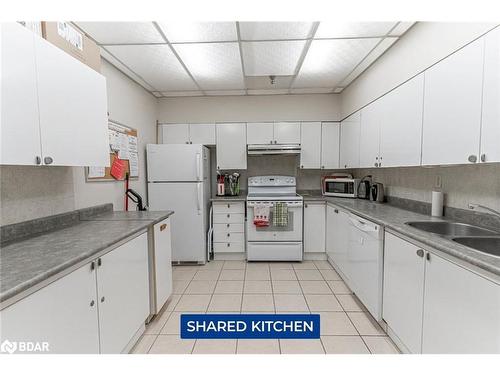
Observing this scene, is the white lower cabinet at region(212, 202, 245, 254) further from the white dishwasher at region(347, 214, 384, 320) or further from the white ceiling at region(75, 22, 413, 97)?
the white ceiling at region(75, 22, 413, 97)

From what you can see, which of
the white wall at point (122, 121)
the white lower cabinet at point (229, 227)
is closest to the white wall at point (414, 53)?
the white lower cabinet at point (229, 227)

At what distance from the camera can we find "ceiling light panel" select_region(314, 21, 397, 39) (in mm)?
2043

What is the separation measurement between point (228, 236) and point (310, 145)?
187cm

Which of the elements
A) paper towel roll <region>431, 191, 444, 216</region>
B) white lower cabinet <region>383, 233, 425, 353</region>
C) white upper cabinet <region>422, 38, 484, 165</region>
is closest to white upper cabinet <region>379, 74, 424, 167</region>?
white upper cabinet <region>422, 38, 484, 165</region>

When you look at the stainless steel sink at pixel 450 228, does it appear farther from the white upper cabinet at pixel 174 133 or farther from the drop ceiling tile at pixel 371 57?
the white upper cabinet at pixel 174 133

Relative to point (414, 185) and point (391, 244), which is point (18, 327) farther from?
point (414, 185)

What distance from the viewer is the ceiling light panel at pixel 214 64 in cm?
240

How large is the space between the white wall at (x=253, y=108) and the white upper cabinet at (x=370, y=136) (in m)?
1.12

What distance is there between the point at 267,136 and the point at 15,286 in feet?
10.9

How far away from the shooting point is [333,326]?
6.72 ft

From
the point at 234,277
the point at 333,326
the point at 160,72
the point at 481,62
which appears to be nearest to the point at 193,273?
the point at 234,277

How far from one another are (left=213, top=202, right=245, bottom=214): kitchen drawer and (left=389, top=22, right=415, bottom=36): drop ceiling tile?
100 inches

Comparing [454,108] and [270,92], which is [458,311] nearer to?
[454,108]

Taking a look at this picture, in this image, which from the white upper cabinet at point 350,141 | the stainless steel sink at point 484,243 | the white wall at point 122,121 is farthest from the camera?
the white upper cabinet at point 350,141
